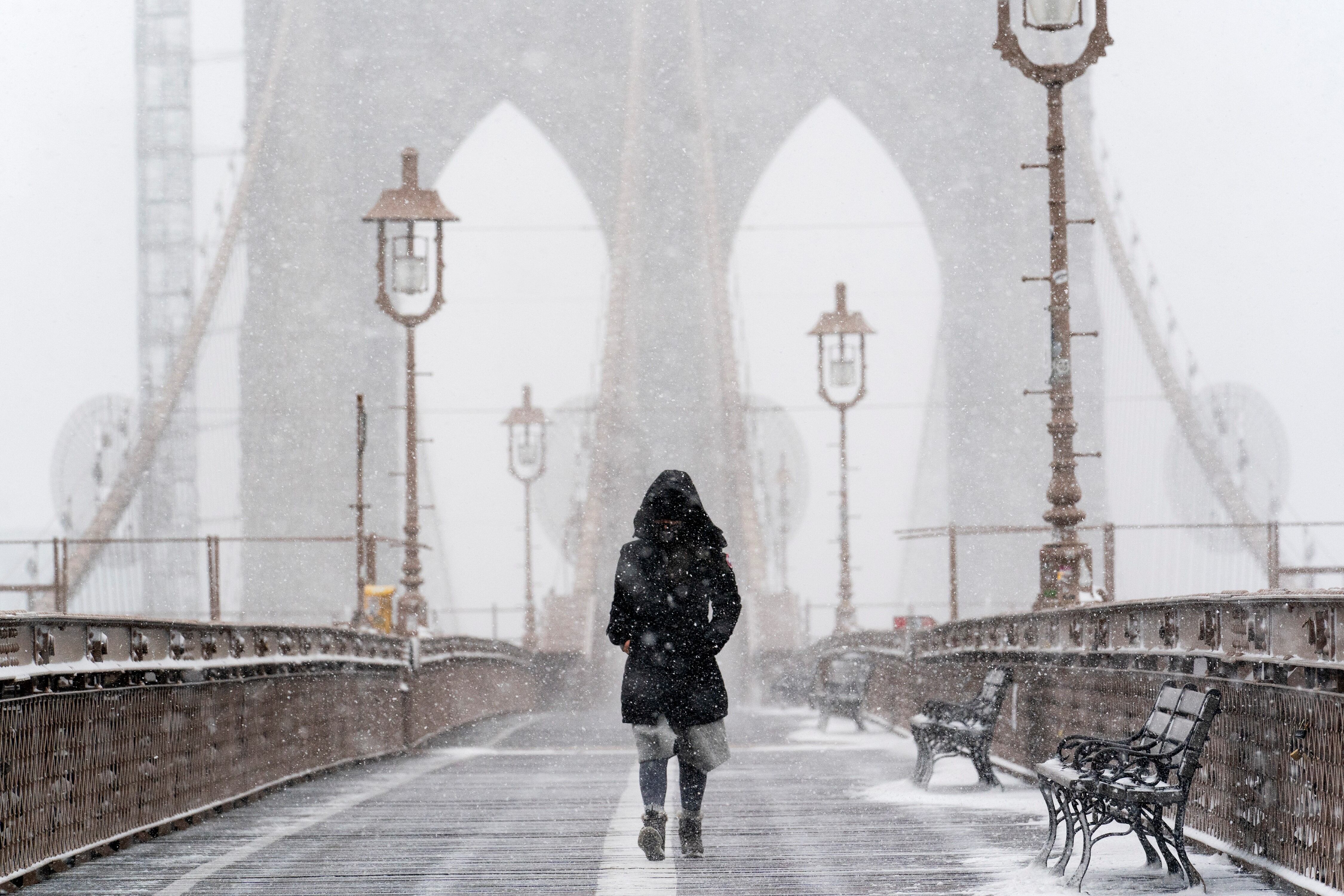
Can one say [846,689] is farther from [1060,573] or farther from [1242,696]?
[1242,696]

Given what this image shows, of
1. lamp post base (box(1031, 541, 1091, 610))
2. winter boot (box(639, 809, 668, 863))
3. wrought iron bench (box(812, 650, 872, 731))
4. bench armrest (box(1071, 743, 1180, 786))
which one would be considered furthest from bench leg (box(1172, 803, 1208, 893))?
wrought iron bench (box(812, 650, 872, 731))

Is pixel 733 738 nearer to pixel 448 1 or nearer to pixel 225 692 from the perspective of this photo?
pixel 225 692

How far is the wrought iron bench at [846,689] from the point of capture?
60.3ft

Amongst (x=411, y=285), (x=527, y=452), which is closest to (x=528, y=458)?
(x=527, y=452)

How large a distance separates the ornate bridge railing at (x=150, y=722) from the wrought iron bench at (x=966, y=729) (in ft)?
10.9

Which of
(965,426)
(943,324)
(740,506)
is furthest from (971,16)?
(740,506)

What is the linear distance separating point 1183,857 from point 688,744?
6.04 ft

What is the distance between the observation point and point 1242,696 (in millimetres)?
6691

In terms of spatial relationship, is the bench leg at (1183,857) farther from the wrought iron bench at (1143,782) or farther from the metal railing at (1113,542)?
the metal railing at (1113,542)

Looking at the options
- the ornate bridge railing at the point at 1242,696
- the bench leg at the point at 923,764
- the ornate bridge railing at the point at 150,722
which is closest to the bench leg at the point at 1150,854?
the ornate bridge railing at the point at 1242,696

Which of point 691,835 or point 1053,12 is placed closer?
point 691,835

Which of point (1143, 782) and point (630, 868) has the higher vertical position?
point (1143, 782)

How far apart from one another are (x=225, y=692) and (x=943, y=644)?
6.27 m

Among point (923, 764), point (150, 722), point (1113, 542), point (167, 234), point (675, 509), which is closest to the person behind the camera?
point (675, 509)
